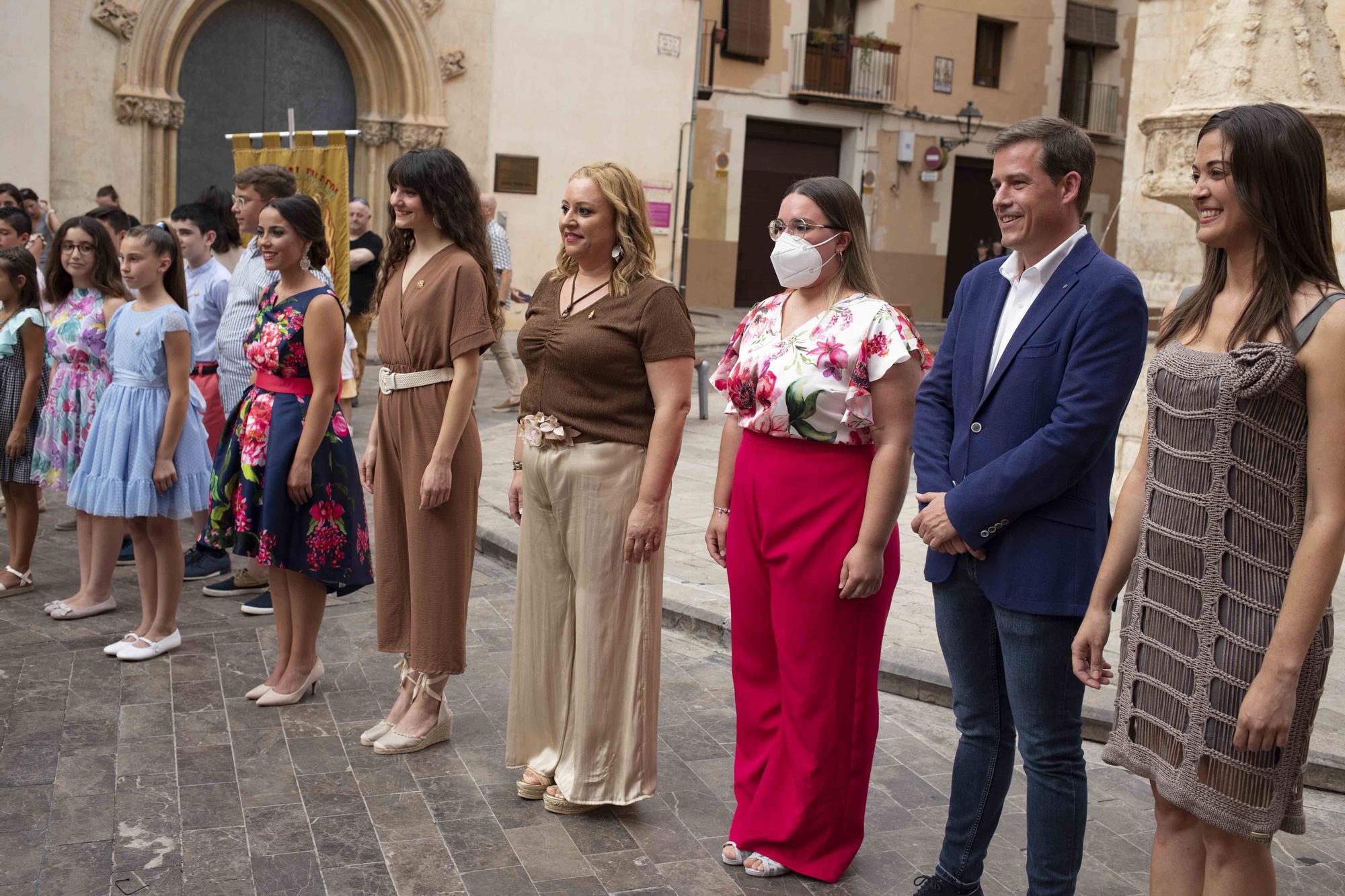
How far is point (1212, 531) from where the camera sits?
268 cm

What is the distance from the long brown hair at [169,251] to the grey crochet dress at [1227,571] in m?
4.32

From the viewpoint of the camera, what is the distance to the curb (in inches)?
180

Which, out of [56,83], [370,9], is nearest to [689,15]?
[370,9]

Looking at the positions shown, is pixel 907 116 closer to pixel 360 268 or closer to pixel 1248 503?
pixel 360 268

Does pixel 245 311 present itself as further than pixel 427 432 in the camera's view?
Yes

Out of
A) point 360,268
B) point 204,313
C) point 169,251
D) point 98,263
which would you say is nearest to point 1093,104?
point 360,268

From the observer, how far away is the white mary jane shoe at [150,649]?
17.7 feet

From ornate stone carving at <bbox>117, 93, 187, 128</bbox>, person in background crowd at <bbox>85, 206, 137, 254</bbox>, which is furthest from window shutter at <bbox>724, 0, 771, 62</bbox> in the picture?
person in background crowd at <bbox>85, 206, 137, 254</bbox>

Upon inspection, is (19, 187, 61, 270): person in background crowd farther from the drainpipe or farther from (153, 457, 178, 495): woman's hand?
the drainpipe

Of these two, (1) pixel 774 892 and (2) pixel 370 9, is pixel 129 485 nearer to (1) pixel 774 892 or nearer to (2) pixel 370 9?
(1) pixel 774 892

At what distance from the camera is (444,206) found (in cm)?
448

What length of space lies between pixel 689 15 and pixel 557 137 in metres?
3.01

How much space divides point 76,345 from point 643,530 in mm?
3674

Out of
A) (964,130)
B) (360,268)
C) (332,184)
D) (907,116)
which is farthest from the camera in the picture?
(964,130)
